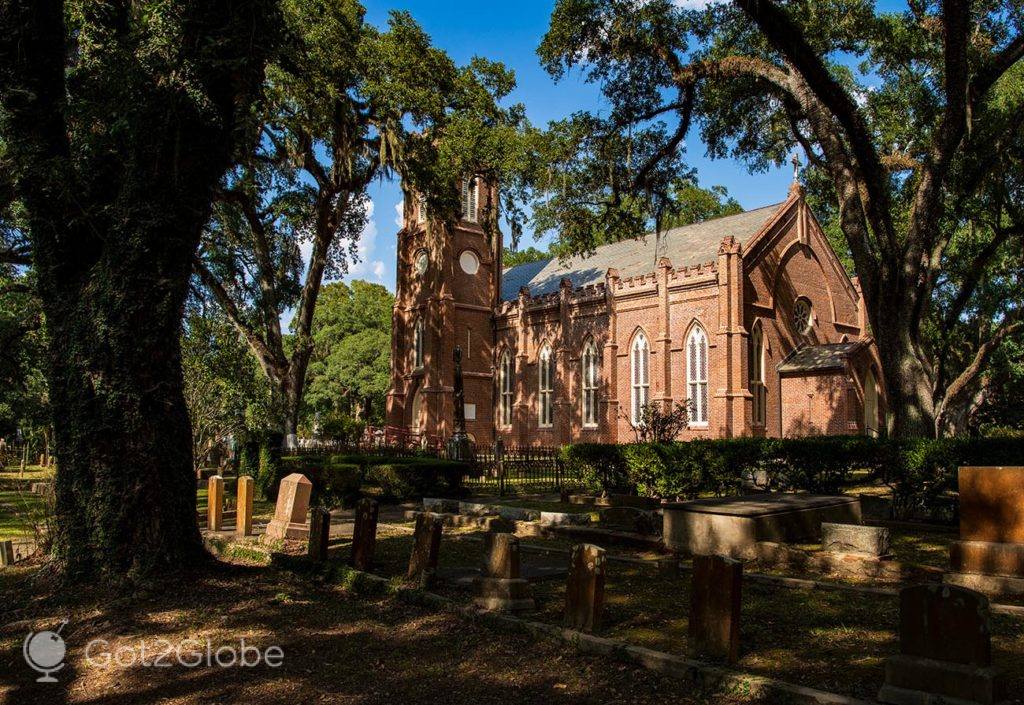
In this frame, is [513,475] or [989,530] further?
[513,475]

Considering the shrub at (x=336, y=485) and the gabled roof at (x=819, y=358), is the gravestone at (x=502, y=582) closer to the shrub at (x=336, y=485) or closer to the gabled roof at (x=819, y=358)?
the shrub at (x=336, y=485)

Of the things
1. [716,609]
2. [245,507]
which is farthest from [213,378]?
[716,609]

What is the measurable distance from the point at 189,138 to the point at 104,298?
2.26 meters

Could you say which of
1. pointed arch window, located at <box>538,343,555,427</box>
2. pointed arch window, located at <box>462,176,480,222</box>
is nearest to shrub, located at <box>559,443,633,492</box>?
pointed arch window, located at <box>538,343,555,427</box>

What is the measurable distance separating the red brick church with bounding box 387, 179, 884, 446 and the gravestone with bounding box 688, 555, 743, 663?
1910 centimetres

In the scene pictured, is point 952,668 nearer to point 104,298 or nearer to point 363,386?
point 104,298

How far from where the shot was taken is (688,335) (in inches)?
1208

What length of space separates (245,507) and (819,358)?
81.3ft

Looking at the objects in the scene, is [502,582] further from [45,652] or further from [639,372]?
[639,372]

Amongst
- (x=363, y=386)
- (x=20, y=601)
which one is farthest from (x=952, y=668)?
(x=363, y=386)

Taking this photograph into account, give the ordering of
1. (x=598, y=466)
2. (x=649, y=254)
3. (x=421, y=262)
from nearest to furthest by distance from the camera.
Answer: (x=598, y=466)
(x=649, y=254)
(x=421, y=262)

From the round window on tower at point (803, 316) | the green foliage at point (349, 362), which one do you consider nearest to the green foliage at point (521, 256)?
the green foliage at point (349, 362)

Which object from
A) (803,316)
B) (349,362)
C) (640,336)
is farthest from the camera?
(349,362)

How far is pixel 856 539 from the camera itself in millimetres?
9219
